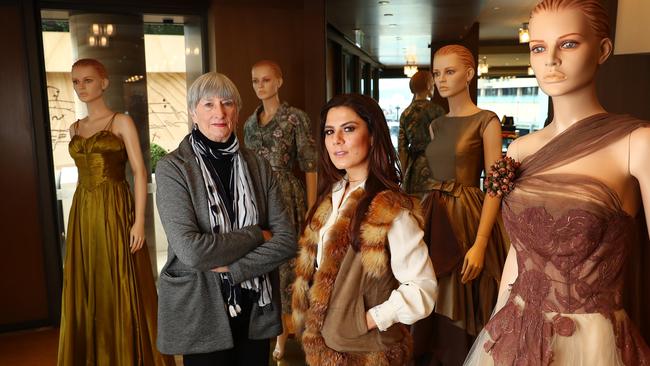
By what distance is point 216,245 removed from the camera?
176 cm

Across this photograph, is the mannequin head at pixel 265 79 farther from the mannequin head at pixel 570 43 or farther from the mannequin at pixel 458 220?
the mannequin head at pixel 570 43

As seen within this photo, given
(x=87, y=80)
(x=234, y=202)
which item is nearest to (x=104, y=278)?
(x=87, y=80)

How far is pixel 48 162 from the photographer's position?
3.87m

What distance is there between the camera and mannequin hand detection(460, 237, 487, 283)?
2.30 metres

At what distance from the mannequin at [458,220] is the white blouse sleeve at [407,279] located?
88 centimetres

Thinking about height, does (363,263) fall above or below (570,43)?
below

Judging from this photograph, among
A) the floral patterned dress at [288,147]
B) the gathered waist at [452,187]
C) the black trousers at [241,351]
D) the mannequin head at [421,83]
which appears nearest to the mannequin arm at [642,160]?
the black trousers at [241,351]

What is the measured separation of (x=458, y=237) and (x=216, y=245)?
1216mm

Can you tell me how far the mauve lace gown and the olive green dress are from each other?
1.15 m

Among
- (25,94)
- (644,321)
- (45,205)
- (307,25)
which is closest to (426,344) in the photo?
(644,321)

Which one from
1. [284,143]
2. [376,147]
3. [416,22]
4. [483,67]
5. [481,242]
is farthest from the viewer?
[416,22]

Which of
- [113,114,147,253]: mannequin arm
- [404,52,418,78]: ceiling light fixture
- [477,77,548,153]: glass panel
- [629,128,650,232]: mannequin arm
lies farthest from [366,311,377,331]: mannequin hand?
[404,52,418,78]: ceiling light fixture

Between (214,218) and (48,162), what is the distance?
2.59m

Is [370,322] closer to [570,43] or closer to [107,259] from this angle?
[570,43]
